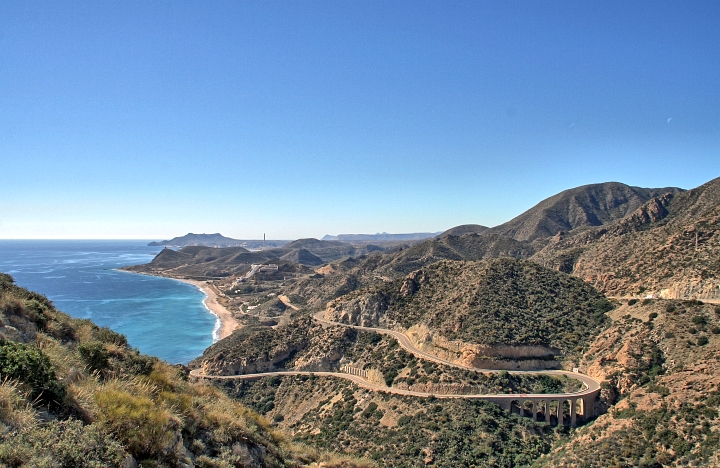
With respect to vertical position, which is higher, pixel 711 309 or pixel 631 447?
pixel 711 309

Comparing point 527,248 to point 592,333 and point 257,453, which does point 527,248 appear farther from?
point 257,453

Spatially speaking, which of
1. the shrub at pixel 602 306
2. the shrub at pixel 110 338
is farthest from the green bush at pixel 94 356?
the shrub at pixel 602 306

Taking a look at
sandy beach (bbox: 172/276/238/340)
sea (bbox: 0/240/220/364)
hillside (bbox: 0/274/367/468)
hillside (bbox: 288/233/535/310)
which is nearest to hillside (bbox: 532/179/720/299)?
hillside (bbox: 288/233/535/310)

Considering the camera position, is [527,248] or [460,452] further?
[527,248]

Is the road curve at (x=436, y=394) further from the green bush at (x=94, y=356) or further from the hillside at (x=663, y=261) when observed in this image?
the green bush at (x=94, y=356)

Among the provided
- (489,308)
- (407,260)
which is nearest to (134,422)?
(489,308)

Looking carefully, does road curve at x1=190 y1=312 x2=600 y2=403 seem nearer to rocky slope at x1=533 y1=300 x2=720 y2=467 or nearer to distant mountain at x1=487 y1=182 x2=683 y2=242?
rocky slope at x1=533 y1=300 x2=720 y2=467

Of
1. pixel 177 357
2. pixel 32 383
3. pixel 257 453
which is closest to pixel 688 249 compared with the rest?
pixel 257 453
